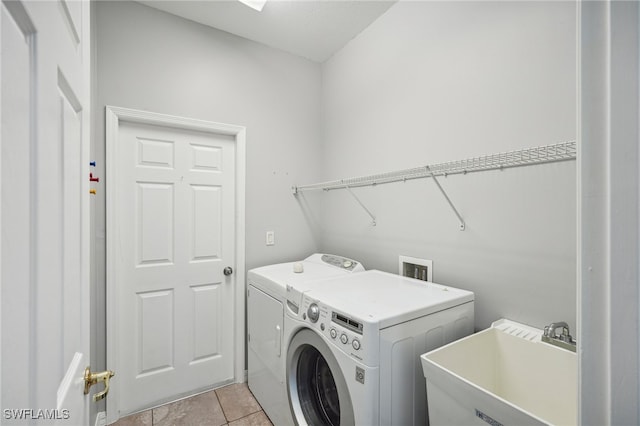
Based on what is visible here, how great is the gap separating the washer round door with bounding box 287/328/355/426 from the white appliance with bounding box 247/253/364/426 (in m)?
0.10

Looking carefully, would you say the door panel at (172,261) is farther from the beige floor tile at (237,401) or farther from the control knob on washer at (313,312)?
the control knob on washer at (313,312)

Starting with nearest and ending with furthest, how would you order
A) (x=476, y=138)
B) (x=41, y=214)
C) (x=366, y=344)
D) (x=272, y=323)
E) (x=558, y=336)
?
(x=41, y=214) → (x=366, y=344) → (x=558, y=336) → (x=476, y=138) → (x=272, y=323)

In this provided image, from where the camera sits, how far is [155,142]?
1979 mm

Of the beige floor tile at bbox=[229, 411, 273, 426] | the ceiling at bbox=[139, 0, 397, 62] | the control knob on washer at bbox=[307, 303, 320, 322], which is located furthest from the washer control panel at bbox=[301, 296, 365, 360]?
the ceiling at bbox=[139, 0, 397, 62]

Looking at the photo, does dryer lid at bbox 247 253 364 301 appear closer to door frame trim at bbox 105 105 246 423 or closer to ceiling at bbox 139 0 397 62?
door frame trim at bbox 105 105 246 423

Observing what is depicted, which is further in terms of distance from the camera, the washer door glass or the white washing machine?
the washer door glass

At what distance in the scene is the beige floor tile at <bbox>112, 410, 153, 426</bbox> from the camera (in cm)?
179

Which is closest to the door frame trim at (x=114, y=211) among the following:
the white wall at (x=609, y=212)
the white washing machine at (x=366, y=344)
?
the white washing machine at (x=366, y=344)

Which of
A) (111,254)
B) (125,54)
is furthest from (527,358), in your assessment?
(125,54)

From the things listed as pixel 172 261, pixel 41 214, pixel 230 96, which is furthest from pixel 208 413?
pixel 230 96

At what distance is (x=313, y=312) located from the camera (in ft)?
4.15

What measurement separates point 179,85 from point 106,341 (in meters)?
Answer: 1.83

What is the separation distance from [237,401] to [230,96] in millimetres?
2323

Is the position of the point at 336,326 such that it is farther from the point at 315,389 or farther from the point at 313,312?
the point at 315,389
